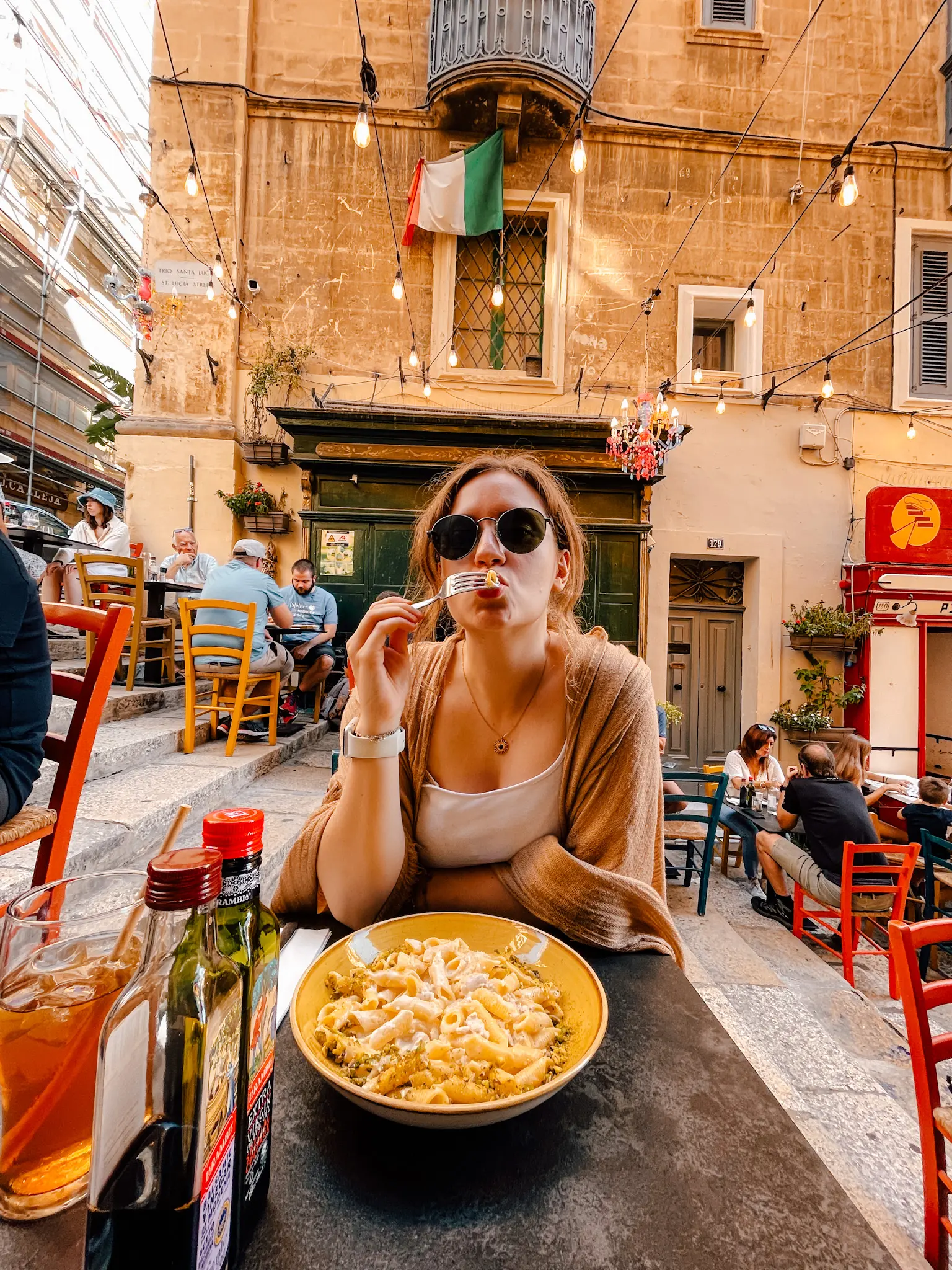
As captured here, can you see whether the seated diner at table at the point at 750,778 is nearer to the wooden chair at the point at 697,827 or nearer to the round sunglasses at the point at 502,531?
the wooden chair at the point at 697,827

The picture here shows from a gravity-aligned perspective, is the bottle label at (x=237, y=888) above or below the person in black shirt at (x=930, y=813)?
above

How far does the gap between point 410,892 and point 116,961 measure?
27.5 inches

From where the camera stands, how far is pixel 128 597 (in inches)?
195

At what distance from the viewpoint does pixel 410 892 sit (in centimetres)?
125

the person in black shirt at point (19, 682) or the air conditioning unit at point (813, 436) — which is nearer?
the person in black shirt at point (19, 682)

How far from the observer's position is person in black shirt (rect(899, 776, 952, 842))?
4.91 m

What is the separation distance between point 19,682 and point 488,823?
5.08ft

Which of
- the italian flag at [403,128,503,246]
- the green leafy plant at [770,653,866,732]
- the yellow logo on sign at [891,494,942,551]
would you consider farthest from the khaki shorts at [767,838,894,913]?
the italian flag at [403,128,503,246]

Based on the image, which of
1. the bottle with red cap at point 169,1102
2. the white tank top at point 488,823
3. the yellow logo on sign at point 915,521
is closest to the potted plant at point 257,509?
the white tank top at point 488,823

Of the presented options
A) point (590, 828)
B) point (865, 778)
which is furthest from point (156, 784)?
point (865, 778)

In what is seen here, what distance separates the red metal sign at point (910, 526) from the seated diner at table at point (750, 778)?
3.68 meters

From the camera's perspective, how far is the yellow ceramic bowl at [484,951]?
60 centimetres

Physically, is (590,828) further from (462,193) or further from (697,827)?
(462,193)

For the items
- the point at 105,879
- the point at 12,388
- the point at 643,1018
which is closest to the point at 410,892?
the point at 643,1018
